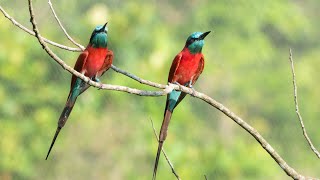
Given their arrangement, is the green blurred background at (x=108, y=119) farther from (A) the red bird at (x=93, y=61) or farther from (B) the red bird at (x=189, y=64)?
(A) the red bird at (x=93, y=61)

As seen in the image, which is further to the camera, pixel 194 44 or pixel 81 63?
pixel 194 44

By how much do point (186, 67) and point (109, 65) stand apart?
1.24ft

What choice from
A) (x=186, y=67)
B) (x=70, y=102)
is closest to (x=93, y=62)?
(x=70, y=102)

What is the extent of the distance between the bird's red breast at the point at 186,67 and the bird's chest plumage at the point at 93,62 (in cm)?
34

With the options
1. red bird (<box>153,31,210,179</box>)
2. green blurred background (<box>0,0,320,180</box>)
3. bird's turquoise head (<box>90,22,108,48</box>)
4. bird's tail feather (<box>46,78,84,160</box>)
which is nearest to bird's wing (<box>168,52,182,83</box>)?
red bird (<box>153,31,210,179</box>)

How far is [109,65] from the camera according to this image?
11.5ft

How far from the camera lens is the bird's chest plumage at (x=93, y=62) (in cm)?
345

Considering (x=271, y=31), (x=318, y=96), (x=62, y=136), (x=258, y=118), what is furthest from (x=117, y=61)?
(x=271, y=31)

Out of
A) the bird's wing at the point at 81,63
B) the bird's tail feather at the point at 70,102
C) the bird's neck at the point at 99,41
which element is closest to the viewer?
the bird's tail feather at the point at 70,102

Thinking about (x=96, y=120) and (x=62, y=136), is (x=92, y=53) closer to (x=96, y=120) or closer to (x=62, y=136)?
(x=62, y=136)

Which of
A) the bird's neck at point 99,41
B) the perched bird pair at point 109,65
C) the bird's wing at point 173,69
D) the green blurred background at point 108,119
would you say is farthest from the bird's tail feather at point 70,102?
the green blurred background at point 108,119

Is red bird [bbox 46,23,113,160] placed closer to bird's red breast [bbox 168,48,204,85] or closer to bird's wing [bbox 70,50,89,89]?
bird's wing [bbox 70,50,89,89]

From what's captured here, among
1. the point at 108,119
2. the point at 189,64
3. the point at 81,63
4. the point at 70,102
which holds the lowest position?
the point at 70,102

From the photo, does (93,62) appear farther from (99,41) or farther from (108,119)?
(108,119)
